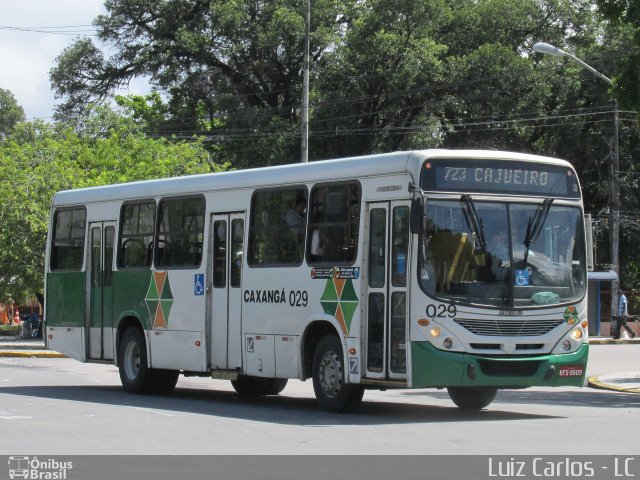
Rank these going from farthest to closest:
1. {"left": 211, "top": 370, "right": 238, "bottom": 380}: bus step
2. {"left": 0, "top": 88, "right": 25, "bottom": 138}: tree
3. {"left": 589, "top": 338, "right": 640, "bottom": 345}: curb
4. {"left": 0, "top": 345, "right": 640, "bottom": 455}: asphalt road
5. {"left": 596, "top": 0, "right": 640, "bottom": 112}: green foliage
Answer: {"left": 0, "top": 88, "right": 25, "bottom": 138}: tree → {"left": 589, "top": 338, "right": 640, "bottom": 345}: curb → {"left": 596, "top": 0, "right": 640, "bottom": 112}: green foliage → {"left": 211, "top": 370, "right": 238, "bottom": 380}: bus step → {"left": 0, "top": 345, "right": 640, "bottom": 455}: asphalt road

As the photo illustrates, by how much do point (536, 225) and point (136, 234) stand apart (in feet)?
25.1

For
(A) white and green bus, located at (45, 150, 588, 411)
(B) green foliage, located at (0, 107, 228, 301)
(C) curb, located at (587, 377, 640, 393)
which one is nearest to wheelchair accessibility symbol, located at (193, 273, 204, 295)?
(A) white and green bus, located at (45, 150, 588, 411)

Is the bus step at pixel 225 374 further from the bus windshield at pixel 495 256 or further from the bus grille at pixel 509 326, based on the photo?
the bus grille at pixel 509 326

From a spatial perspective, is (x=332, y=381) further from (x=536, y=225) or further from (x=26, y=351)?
(x=26, y=351)

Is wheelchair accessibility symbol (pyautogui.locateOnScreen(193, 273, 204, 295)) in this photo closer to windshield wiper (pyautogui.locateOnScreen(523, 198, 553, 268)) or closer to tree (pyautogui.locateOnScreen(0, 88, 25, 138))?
windshield wiper (pyautogui.locateOnScreen(523, 198, 553, 268))

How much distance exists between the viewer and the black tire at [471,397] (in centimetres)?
1720

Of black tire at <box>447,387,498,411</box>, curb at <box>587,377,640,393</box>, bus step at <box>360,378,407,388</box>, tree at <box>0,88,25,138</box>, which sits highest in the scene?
tree at <box>0,88,25,138</box>

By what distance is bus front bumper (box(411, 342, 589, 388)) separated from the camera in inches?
587

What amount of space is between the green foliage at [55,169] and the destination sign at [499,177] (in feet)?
94.4

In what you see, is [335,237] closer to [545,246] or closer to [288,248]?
[288,248]

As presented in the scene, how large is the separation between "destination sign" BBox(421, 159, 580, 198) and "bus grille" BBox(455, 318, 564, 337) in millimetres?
1630

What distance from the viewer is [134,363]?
20.6 metres

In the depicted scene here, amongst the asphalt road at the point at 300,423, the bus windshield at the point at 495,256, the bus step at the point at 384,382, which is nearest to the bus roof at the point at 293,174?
the bus windshield at the point at 495,256

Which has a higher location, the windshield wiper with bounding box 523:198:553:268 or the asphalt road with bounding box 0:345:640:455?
the windshield wiper with bounding box 523:198:553:268
